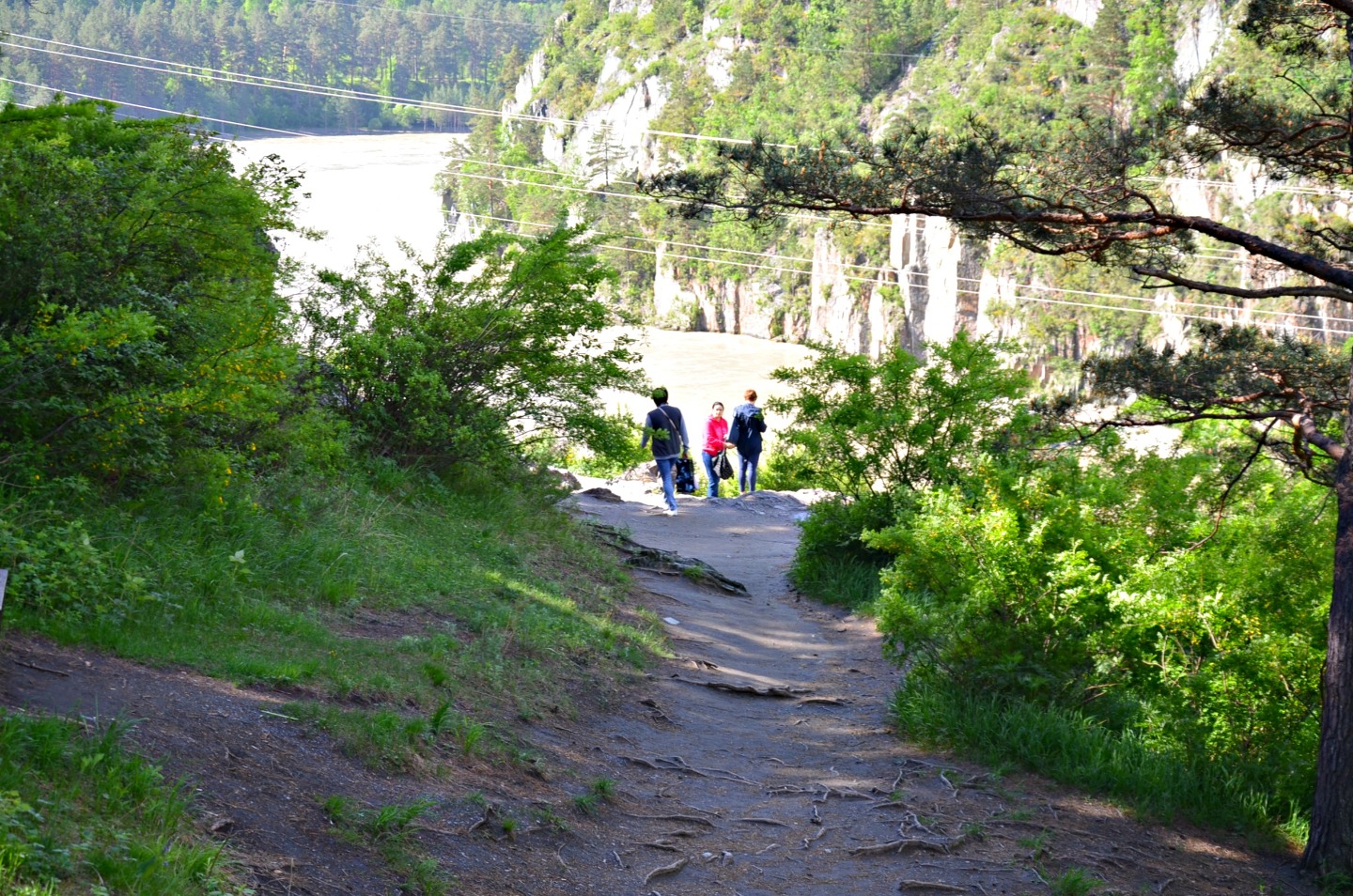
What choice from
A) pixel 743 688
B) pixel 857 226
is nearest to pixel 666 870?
pixel 743 688

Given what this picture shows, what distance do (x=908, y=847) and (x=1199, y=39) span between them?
69563 mm

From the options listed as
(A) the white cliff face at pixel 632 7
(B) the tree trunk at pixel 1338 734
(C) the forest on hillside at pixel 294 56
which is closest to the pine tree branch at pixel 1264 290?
(B) the tree trunk at pixel 1338 734

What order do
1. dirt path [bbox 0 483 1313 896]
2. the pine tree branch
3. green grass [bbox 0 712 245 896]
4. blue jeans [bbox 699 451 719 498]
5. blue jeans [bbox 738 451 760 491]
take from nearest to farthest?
1. green grass [bbox 0 712 245 896]
2. dirt path [bbox 0 483 1313 896]
3. the pine tree branch
4. blue jeans [bbox 738 451 760 491]
5. blue jeans [bbox 699 451 719 498]

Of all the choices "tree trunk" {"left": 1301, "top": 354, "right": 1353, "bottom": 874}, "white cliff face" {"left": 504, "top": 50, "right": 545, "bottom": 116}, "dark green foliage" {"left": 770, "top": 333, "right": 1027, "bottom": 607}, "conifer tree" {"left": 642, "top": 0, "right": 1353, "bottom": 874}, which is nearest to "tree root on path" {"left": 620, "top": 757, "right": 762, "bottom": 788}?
"tree trunk" {"left": 1301, "top": 354, "right": 1353, "bottom": 874}

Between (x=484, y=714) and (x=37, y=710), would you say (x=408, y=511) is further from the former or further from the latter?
(x=37, y=710)

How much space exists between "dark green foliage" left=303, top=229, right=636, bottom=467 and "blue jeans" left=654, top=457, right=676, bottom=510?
3.76 metres

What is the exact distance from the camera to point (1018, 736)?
22.3 feet

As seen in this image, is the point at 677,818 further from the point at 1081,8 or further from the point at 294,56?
the point at 294,56

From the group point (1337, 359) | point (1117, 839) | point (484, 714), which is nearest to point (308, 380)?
point (484, 714)

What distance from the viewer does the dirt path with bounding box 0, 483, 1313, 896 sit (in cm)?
431

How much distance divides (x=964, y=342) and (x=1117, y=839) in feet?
21.3

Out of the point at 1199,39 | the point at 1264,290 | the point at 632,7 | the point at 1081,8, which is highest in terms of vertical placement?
the point at 632,7

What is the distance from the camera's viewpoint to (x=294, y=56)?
139875 millimetres

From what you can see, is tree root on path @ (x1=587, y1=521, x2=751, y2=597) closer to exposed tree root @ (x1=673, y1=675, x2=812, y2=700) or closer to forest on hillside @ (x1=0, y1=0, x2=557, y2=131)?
exposed tree root @ (x1=673, y1=675, x2=812, y2=700)
